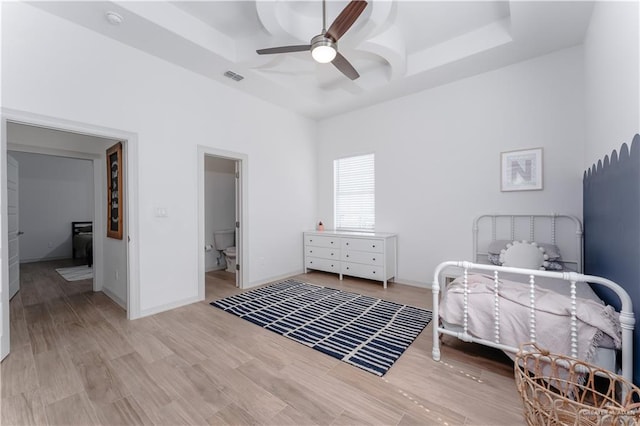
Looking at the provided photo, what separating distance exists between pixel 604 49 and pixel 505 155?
1.43 meters

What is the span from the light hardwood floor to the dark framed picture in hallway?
3.67 feet

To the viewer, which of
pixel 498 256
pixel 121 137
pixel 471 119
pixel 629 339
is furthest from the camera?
pixel 471 119

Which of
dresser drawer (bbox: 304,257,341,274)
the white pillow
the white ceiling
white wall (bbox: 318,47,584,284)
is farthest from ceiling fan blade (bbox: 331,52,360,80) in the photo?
dresser drawer (bbox: 304,257,341,274)

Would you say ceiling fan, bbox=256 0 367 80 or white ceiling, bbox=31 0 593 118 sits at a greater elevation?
white ceiling, bbox=31 0 593 118

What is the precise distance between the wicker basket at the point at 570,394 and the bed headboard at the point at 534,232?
170 cm

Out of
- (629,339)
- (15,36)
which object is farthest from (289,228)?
(629,339)

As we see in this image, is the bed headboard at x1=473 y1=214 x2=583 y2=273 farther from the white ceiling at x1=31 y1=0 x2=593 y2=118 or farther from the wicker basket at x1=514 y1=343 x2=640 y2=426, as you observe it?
the white ceiling at x1=31 y1=0 x2=593 y2=118

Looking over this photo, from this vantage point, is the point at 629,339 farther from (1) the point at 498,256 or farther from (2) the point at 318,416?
(1) the point at 498,256

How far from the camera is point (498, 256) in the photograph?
10.6ft

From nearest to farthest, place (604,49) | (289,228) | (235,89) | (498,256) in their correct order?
(604,49) → (498,256) → (235,89) → (289,228)

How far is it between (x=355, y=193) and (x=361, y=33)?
2610mm

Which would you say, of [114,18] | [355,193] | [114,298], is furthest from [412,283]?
[114,18]

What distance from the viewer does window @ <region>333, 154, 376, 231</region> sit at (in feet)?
15.2

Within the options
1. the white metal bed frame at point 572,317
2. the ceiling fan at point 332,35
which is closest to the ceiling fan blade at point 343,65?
the ceiling fan at point 332,35
